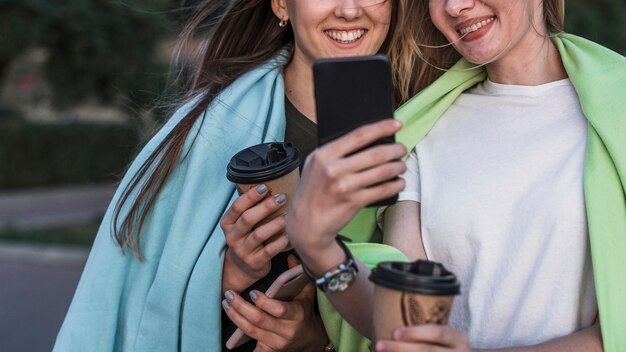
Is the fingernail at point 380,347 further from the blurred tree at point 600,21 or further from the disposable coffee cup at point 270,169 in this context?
the blurred tree at point 600,21

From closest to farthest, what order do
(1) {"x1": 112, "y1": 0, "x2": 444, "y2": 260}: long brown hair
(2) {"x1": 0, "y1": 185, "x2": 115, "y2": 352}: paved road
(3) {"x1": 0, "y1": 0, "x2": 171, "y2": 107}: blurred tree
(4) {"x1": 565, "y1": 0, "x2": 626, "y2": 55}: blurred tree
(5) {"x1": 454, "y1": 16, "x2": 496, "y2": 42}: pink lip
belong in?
(5) {"x1": 454, "y1": 16, "x2": 496, "y2": 42}: pink lip < (1) {"x1": 112, "y1": 0, "x2": 444, "y2": 260}: long brown hair < (4) {"x1": 565, "y1": 0, "x2": 626, "y2": 55}: blurred tree < (2) {"x1": 0, "y1": 185, "x2": 115, "y2": 352}: paved road < (3) {"x1": 0, "y1": 0, "x2": 171, "y2": 107}: blurred tree

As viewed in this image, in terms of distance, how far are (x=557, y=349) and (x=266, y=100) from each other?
3.56 feet

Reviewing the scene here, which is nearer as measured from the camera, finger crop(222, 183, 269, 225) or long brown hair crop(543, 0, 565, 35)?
finger crop(222, 183, 269, 225)

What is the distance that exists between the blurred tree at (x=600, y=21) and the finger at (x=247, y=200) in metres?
4.17

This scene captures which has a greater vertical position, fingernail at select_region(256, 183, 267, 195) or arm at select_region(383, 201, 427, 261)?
fingernail at select_region(256, 183, 267, 195)

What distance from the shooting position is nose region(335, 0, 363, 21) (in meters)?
2.39

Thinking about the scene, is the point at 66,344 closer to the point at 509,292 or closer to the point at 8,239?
the point at 509,292

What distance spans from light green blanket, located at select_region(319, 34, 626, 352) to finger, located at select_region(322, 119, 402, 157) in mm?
443

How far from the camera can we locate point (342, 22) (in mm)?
2428

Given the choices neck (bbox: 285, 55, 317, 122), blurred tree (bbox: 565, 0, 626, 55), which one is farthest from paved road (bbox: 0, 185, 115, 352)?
blurred tree (bbox: 565, 0, 626, 55)

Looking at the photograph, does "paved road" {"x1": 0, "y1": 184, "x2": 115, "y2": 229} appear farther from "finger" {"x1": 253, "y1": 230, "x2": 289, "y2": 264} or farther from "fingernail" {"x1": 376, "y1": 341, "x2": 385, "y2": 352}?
"fingernail" {"x1": 376, "y1": 341, "x2": 385, "y2": 352}

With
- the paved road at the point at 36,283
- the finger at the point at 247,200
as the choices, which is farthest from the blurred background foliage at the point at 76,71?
the finger at the point at 247,200

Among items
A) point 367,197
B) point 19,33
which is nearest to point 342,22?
point 367,197

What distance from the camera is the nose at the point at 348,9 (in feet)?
7.84
